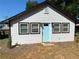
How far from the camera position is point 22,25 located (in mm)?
21672

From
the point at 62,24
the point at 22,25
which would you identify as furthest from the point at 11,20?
the point at 62,24

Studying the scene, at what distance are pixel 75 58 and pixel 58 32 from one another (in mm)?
9011

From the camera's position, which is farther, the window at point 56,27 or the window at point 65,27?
the window at point 65,27

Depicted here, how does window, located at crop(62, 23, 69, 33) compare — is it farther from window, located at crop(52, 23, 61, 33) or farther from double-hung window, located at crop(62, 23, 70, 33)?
window, located at crop(52, 23, 61, 33)

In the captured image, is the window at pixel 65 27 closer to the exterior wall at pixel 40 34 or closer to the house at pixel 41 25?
the house at pixel 41 25

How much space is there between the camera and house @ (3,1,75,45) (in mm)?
21406

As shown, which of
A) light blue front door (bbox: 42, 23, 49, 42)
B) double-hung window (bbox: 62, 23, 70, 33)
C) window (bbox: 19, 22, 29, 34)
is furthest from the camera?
double-hung window (bbox: 62, 23, 70, 33)

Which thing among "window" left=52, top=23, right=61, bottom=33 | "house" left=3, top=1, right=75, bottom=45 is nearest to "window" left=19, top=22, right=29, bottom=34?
"house" left=3, top=1, right=75, bottom=45

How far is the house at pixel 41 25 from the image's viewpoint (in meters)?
21.4

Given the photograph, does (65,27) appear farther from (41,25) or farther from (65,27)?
(41,25)

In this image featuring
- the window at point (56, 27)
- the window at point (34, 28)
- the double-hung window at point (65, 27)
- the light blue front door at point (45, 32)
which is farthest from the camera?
the double-hung window at point (65, 27)

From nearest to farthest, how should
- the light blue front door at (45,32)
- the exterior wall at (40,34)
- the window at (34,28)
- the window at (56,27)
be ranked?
the exterior wall at (40,34) < the window at (34,28) < the light blue front door at (45,32) < the window at (56,27)

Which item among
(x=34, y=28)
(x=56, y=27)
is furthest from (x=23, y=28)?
(x=56, y=27)

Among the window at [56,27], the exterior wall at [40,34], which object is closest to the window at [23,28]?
the exterior wall at [40,34]
